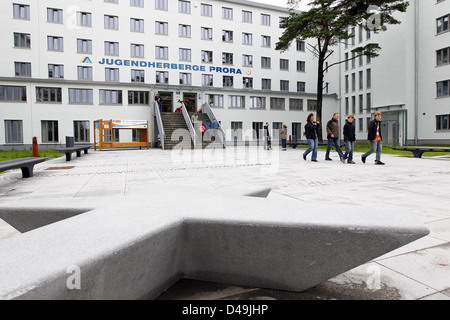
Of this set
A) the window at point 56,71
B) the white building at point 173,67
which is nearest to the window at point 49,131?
the white building at point 173,67

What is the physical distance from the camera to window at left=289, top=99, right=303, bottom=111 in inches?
1582

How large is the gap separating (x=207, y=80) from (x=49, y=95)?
16121 mm

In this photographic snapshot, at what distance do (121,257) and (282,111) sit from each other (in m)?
39.2

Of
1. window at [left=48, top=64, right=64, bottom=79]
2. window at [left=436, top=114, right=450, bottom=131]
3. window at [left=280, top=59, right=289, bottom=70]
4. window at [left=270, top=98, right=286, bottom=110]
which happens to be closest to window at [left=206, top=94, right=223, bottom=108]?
window at [left=270, top=98, right=286, bottom=110]

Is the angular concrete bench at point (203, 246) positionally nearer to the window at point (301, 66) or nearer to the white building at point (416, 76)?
the white building at point (416, 76)

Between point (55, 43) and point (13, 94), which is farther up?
point (55, 43)

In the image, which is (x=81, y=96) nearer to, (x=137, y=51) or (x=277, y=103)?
(x=137, y=51)

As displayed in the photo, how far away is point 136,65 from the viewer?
3291cm

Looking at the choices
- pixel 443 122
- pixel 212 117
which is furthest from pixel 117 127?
pixel 443 122

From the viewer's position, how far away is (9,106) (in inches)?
1142

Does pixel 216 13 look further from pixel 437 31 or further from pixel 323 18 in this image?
pixel 437 31

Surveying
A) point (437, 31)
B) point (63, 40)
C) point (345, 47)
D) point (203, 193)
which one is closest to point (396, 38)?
point (437, 31)

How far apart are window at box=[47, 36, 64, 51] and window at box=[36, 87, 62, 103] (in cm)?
399

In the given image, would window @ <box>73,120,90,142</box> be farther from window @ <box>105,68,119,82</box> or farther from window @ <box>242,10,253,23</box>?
window @ <box>242,10,253,23</box>
